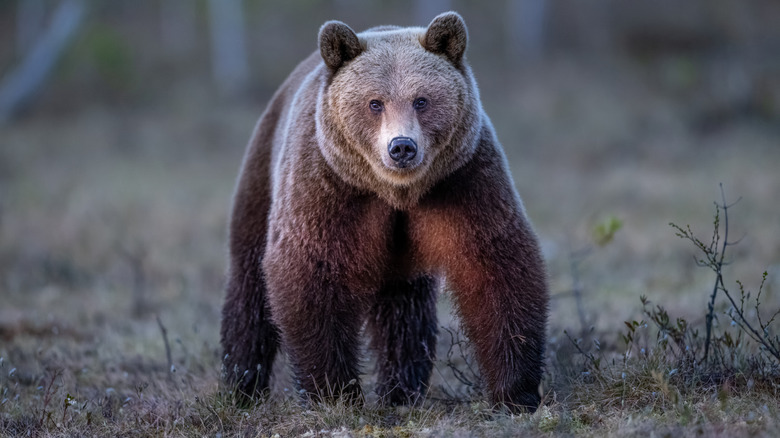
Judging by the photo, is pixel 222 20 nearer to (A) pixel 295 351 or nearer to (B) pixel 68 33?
(B) pixel 68 33

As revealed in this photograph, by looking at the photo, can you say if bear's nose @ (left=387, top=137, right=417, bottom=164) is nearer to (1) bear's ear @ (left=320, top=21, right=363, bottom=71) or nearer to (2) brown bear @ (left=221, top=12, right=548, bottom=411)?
(2) brown bear @ (left=221, top=12, right=548, bottom=411)

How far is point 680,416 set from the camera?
453cm

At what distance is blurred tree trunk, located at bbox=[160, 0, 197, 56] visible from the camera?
137 feet

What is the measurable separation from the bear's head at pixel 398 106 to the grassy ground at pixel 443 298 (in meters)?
1.48

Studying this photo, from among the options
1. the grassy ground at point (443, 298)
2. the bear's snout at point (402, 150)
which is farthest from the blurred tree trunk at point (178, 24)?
the bear's snout at point (402, 150)

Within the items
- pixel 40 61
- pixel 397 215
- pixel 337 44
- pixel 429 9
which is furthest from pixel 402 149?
pixel 40 61

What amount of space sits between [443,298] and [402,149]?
137 centimetres

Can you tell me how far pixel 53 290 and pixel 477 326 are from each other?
26.2 ft

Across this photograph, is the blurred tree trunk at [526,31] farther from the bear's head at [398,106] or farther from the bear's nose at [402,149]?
the bear's nose at [402,149]

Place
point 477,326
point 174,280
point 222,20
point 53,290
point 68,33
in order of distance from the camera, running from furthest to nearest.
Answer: point 222,20, point 68,33, point 174,280, point 53,290, point 477,326

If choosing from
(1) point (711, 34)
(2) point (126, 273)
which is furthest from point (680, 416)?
(1) point (711, 34)

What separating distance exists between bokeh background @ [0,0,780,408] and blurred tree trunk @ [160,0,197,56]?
0.14m

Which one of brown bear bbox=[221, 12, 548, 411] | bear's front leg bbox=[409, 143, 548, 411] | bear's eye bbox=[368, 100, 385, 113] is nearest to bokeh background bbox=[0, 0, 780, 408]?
brown bear bbox=[221, 12, 548, 411]

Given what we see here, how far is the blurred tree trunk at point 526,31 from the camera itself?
1459 inches
